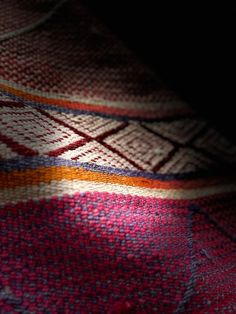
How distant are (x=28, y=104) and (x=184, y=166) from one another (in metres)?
0.23

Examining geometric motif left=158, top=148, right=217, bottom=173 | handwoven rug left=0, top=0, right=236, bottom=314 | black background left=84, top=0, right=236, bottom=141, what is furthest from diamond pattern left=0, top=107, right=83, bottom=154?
black background left=84, top=0, right=236, bottom=141

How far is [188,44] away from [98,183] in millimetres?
417

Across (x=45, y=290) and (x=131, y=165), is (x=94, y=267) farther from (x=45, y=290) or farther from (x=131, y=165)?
(x=131, y=165)

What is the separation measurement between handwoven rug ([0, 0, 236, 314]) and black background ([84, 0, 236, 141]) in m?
0.04

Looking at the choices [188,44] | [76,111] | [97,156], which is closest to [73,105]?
[76,111]

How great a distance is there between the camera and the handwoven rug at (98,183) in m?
0.33

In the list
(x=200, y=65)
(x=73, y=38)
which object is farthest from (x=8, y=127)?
(x=200, y=65)

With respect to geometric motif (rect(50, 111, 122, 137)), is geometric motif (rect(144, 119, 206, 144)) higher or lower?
lower

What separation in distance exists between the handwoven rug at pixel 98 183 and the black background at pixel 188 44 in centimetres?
4

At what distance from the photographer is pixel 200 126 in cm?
71

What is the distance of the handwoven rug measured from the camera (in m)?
0.33

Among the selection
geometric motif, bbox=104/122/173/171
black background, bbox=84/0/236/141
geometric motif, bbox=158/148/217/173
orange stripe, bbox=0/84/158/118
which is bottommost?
geometric motif, bbox=158/148/217/173

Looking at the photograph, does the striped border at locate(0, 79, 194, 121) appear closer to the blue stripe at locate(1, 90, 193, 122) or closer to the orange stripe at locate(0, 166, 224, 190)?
the blue stripe at locate(1, 90, 193, 122)

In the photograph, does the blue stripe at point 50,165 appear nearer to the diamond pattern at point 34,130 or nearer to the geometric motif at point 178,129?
the diamond pattern at point 34,130
